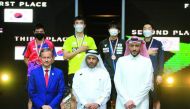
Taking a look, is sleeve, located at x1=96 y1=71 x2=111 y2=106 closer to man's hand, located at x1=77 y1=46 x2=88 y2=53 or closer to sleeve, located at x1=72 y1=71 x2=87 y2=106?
sleeve, located at x1=72 y1=71 x2=87 y2=106

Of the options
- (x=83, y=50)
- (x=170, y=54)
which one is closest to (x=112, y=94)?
(x=83, y=50)

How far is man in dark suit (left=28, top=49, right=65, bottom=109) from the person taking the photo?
8.17 meters

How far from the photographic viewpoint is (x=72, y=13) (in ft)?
38.1

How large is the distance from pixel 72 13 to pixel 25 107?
2.14 m

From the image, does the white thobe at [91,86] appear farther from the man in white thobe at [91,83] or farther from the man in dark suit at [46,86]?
the man in dark suit at [46,86]

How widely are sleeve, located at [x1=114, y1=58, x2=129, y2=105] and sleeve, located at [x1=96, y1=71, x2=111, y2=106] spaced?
0.37 feet

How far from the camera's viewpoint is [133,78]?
8648mm

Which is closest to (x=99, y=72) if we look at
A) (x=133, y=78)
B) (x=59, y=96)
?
(x=133, y=78)

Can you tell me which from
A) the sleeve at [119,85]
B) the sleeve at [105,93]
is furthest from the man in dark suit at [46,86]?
the sleeve at [119,85]

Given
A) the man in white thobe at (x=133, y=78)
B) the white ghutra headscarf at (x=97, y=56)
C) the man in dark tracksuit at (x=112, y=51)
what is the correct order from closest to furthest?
the man in white thobe at (x=133, y=78) < the white ghutra headscarf at (x=97, y=56) < the man in dark tracksuit at (x=112, y=51)

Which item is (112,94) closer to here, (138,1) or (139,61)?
(139,61)

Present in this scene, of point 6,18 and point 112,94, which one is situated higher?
point 6,18

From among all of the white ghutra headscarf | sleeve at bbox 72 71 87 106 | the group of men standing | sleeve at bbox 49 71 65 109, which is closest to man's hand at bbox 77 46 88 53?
the group of men standing

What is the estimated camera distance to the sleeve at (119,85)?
8570 millimetres
